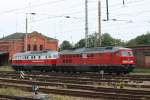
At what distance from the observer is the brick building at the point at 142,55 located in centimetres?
5003

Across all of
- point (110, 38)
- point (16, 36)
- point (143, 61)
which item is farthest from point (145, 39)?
point (143, 61)

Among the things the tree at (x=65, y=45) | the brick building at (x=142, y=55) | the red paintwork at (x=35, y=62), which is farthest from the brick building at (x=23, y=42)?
the brick building at (x=142, y=55)

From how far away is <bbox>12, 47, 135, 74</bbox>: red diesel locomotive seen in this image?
1412 inches

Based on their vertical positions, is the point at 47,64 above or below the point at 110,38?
below

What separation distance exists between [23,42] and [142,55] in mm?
41729

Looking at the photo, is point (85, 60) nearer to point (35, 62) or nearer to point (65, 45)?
point (35, 62)

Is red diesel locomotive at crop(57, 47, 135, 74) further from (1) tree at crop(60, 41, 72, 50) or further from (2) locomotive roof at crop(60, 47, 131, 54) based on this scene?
(1) tree at crop(60, 41, 72, 50)

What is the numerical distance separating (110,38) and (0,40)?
114 ft

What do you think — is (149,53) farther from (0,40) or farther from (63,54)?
(0,40)

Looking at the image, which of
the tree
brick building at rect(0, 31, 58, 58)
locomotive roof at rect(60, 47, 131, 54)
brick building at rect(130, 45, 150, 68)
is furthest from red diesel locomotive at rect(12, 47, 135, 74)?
the tree

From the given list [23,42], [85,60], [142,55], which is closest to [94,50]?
[85,60]

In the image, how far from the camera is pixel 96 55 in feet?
124

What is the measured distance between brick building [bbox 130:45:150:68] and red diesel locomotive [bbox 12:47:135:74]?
11.6 meters

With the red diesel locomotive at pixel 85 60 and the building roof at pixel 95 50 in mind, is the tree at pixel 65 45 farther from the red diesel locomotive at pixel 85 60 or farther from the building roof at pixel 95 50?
the building roof at pixel 95 50
